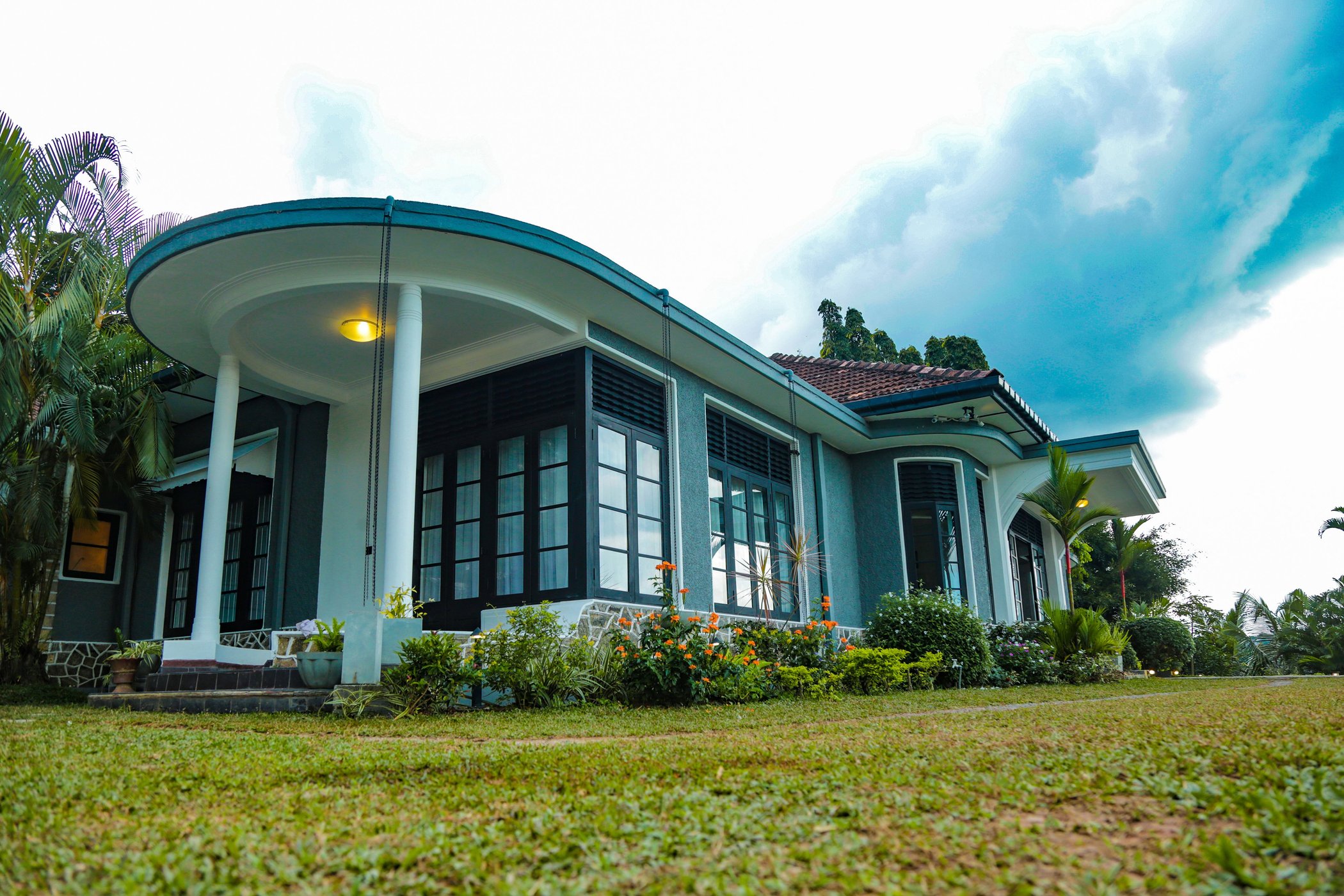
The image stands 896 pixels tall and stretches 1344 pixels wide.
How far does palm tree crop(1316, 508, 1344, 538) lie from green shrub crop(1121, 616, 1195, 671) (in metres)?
5.27

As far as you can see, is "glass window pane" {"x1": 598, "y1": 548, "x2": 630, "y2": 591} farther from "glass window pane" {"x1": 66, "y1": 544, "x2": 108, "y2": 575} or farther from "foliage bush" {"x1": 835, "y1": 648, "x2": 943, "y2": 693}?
"glass window pane" {"x1": 66, "y1": 544, "x2": 108, "y2": 575}

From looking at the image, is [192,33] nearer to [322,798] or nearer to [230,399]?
[230,399]

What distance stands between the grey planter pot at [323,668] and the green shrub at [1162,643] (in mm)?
14238

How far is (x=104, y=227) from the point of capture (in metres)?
10.0

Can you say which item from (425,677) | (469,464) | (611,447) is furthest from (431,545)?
(425,677)

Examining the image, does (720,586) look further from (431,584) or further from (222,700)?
(222,700)

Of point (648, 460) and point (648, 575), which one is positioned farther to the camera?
point (648, 460)

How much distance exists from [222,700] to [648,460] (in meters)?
4.39

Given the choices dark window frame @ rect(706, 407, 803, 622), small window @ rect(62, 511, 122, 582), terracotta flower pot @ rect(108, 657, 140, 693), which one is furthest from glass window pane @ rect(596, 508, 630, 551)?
small window @ rect(62, 511, 122, 582)

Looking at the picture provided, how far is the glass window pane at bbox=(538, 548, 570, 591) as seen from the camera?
7914 mm

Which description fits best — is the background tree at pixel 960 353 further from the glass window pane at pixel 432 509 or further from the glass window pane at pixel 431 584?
the glass window pane at pixel 431 584

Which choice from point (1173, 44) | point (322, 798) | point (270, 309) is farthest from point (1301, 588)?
point (322, 798)

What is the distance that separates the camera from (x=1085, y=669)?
418 inches

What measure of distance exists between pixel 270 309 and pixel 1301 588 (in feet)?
88.9
